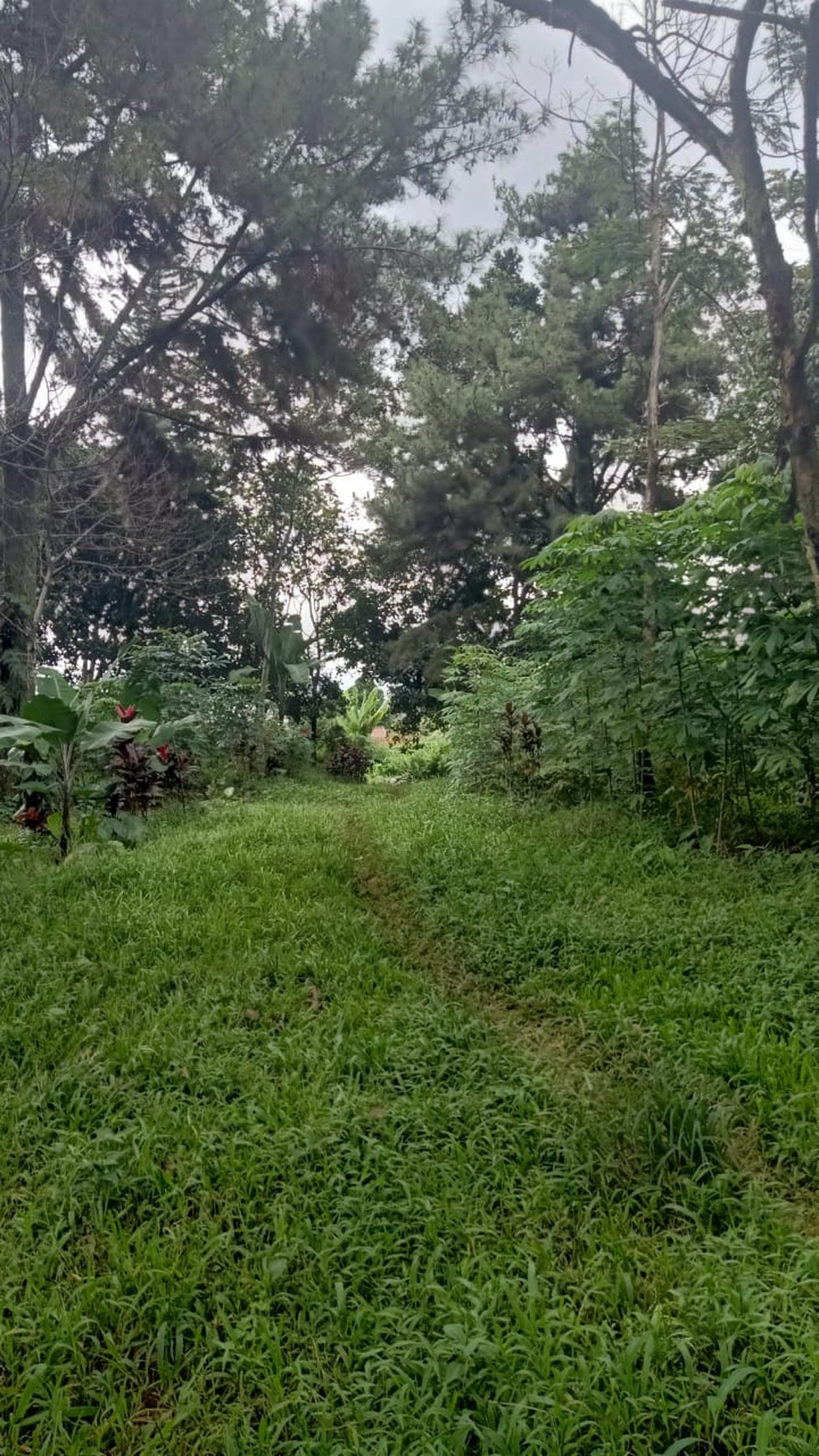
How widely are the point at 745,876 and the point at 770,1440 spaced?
2.91 m

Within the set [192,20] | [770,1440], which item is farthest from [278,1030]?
[192,20]

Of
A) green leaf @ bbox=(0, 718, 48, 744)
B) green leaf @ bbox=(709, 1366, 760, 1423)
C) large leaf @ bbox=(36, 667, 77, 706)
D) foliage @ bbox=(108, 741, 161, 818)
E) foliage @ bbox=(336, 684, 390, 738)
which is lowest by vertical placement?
green leaf @ bbox=(709, 1366, 760, 1423)

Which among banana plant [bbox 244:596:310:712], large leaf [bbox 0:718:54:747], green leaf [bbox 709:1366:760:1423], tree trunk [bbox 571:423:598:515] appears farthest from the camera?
tree trunk [bbox 571:423:598:515]

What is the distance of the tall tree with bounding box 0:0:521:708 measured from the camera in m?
6.79

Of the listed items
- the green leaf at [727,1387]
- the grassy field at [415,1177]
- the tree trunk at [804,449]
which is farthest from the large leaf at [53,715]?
the green leaf at [727,1387]

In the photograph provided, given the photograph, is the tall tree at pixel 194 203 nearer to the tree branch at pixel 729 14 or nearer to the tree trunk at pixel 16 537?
the tree trunk at pixel 16 537

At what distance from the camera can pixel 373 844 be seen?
5.44m

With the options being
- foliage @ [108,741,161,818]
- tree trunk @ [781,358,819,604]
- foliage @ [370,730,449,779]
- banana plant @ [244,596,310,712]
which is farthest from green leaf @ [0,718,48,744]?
foliage @ [370,730,449,779]

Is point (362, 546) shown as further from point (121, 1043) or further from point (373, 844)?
point (121, 1043)

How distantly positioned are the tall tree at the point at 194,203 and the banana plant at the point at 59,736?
2.31m

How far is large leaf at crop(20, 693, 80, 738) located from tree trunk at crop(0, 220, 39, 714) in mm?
3797

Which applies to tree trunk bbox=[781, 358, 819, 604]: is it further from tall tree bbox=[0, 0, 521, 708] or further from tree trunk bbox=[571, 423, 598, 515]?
tree trunk bbox=[571, 423, 598, 515]

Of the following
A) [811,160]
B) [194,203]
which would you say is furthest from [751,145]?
[194,203]

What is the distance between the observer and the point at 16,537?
8211mm
